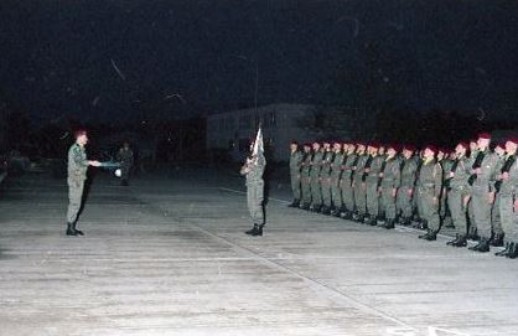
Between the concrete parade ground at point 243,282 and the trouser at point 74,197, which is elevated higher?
the trouser at point 74,197

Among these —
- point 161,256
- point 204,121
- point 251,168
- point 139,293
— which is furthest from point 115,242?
point 204,121

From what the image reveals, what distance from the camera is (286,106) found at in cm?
7225

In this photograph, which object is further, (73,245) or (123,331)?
(73,245)

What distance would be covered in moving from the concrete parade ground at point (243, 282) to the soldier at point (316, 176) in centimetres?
326

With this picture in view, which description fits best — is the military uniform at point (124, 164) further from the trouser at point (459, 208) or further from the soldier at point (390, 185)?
the trouser at point (459, 208)

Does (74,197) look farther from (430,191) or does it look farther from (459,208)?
(459,208)

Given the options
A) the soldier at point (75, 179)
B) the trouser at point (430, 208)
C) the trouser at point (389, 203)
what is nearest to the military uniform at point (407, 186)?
the trouser at point (389, 203)

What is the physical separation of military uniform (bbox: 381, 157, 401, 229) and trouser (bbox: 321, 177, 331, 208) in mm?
2900

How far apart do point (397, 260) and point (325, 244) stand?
220 cm

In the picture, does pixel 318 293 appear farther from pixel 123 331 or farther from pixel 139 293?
pixel 123 331

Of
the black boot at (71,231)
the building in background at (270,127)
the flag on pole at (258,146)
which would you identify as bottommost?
the black boot at (71,231)

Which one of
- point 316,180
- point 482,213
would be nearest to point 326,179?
point 316,180

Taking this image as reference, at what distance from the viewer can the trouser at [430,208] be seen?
14.6 meters

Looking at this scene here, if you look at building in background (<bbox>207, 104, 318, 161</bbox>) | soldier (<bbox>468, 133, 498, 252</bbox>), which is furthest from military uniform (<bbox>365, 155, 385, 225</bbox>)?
building in background (<bbox>207, 104, 318, 161</bbox>)
